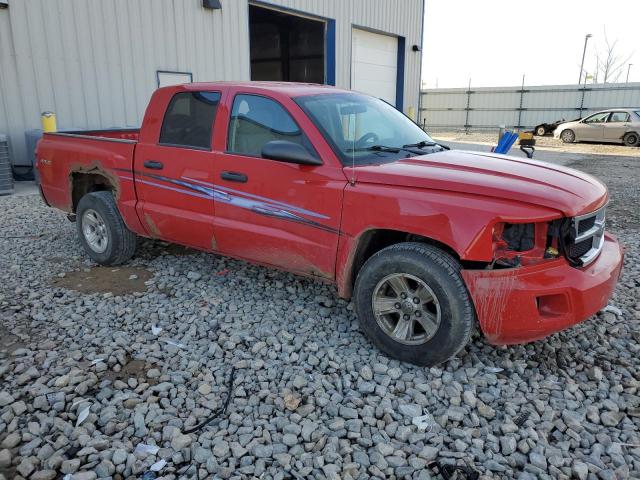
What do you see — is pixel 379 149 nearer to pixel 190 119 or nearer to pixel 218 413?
pixel 190 119

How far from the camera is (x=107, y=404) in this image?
116 inches

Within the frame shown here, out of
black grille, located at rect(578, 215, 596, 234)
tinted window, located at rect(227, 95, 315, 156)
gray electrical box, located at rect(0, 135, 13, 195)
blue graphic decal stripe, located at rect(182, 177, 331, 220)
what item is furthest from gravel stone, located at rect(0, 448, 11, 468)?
gray electrical box, located at rect(0, 135, 13, 195)

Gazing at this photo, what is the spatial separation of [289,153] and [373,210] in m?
0.72

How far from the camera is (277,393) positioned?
3.09 meters

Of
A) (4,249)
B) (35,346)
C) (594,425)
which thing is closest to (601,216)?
(594,425)

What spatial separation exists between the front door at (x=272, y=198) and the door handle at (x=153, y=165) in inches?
27.1

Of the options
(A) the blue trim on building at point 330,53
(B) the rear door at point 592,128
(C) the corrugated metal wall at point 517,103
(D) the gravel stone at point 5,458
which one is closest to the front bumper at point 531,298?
(D) the gravel stone at point 5,458

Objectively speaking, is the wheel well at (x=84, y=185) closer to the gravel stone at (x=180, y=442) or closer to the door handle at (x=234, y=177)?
the door handle at (x=234, y=177)

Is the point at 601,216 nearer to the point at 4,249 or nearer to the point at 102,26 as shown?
the point at 4,249

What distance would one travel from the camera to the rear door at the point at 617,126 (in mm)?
20047

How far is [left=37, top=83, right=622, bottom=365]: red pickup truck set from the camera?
9.86ft

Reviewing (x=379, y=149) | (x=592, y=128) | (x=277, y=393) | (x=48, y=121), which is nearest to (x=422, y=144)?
(x=379, y=149)

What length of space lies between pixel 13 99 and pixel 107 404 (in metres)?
8.44

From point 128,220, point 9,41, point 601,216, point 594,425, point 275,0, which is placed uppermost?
point 275,0
